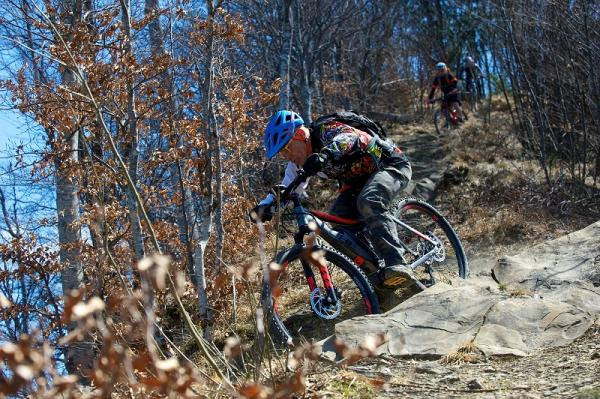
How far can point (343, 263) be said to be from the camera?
5312mm

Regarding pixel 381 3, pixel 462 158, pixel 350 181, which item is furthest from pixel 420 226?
pixel 381 3

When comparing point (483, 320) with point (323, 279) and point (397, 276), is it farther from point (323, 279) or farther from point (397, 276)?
point (323, 279)

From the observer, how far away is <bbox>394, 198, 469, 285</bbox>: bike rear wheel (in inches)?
246

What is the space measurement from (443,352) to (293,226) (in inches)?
275

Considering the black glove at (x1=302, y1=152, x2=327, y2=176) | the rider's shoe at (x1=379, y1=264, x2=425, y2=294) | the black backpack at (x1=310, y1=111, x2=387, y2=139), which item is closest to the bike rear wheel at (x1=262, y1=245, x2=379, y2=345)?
the rider's shoe at (x1=379, y1=264, x2=425, y2=294)

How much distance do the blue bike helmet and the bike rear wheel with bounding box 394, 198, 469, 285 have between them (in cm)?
145

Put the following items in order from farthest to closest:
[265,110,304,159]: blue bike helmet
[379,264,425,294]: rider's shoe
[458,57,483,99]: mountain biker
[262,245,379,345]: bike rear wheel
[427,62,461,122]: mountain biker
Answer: [458,57,483,99]: mountain biker, [427,62,461,122]: mountain biker, [379,264,425,294]: rider's shoe, [265,110,304,159]: blue bike helmet, [262,245,379,345]: bike rear wheel

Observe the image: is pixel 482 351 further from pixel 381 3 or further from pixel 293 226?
pixel 381 3

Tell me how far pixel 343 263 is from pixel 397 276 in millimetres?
493

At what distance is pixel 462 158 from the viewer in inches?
557

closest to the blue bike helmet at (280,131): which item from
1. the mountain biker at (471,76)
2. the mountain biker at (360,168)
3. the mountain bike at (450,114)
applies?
the mountain biker at (360,168)

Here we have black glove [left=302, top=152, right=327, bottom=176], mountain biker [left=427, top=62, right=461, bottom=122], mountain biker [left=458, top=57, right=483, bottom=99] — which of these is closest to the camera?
black glove [left=302, top=152, right=327, bottom=176]

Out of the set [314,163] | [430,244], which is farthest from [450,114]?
[314,163]

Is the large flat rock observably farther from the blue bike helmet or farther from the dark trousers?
the blue bike helmet
